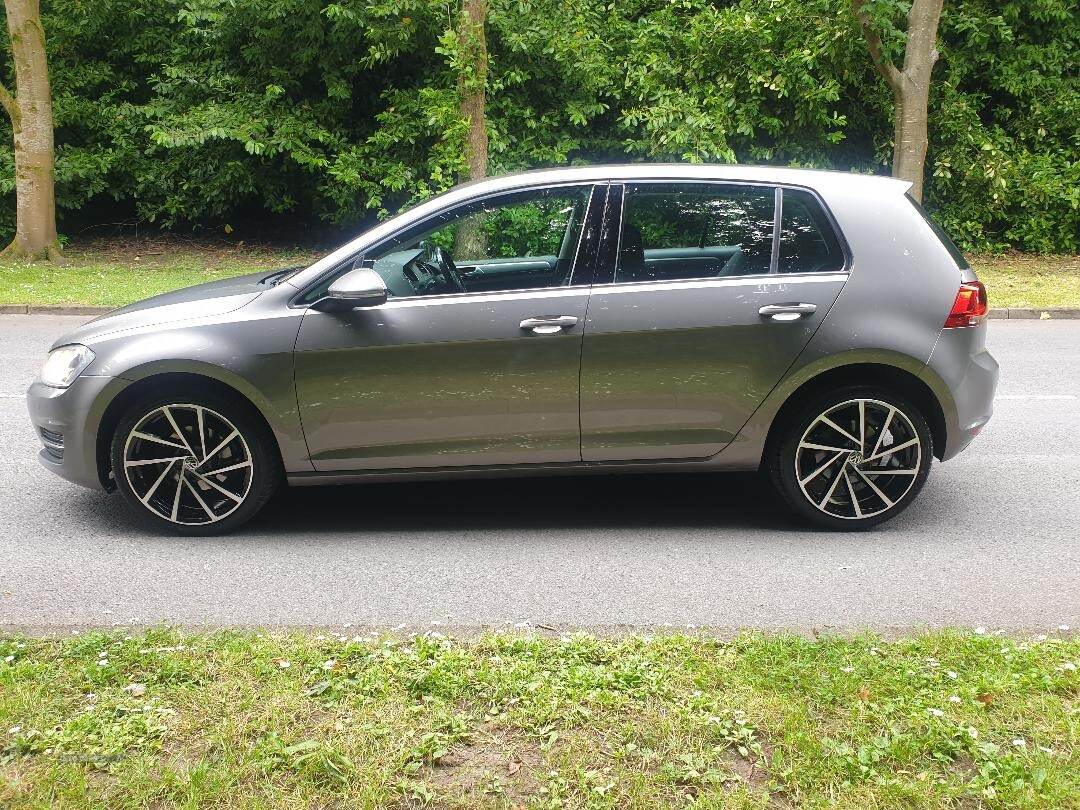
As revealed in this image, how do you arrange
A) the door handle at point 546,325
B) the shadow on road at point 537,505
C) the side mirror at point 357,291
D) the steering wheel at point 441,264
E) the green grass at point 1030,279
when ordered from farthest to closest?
the green grass at point 1030,279, the shadow on road at point 537,505, the steering wheel at point 441,264, the door handle at point 546,325, the side mirror at point 357,291

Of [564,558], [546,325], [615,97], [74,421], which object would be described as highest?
[615,97]

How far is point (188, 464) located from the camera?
17.9ft

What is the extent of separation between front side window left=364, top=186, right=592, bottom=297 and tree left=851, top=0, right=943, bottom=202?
10.9m

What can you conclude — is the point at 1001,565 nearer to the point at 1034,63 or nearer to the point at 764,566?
the point at 764,566

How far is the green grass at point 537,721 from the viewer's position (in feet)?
10.2

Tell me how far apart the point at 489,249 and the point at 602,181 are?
0.66 metres

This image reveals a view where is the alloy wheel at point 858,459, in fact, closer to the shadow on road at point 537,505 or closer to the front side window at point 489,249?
the shadow on road at point 537,505

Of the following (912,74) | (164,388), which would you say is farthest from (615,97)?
(164,388)

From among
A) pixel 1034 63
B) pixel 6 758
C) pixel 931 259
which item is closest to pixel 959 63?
pixel 1034 63

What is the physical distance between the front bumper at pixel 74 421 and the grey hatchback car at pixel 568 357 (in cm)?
1

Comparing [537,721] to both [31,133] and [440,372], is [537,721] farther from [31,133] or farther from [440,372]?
[31,133]

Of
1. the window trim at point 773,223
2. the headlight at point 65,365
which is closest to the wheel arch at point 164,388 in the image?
the headlight at point 65,365

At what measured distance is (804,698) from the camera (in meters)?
3.60

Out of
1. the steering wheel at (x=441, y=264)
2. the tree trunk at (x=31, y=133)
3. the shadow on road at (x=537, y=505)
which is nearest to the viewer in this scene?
the steering wheel at (x=441, y=264)
